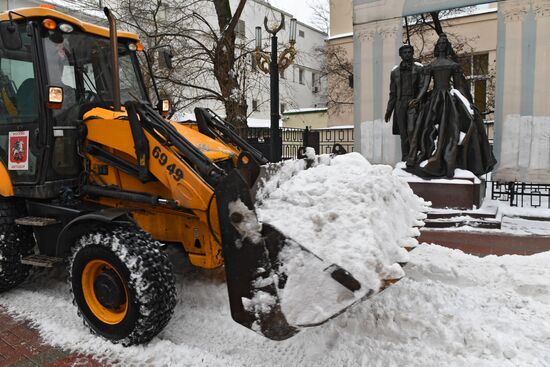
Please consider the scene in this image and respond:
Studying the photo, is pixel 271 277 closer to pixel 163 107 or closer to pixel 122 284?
pixel 122 284

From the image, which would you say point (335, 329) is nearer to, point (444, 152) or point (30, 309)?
point (30, 309)

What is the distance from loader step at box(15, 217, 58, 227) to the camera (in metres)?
3.98

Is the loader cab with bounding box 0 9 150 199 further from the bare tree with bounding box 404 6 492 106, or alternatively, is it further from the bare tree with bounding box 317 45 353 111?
the bare tree with bounding box 317 45 353 111

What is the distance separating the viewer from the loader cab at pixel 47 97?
402 centimetres

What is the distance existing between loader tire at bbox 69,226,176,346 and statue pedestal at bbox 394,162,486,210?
5844 millimetres

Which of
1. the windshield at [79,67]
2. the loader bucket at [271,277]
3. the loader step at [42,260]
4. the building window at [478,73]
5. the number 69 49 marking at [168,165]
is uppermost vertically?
the building window at [478,73]

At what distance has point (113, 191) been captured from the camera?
398cm

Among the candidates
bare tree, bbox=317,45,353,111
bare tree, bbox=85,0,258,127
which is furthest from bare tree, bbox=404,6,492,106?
bare tree, bbox=85,0,258,127

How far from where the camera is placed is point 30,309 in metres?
4.12

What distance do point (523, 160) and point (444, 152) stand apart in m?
3.78

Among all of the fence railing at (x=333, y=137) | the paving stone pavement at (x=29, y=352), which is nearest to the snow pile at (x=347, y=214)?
the paving stone pavement at (x=29, y=352)

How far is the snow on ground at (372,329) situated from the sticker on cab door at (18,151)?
1257 mm

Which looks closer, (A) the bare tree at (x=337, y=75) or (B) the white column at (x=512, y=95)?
(B) the white column at (x=512, y=95)

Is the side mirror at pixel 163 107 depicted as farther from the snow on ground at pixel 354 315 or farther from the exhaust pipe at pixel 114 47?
the snow on ground at pixel 354 315
